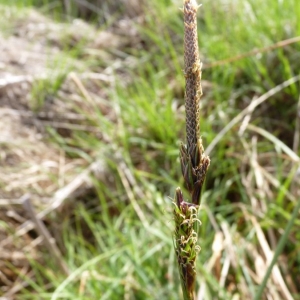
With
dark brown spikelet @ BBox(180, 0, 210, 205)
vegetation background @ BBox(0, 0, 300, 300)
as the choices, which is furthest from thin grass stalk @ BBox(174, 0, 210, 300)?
vegetation background @ BBox(0, 0, 300, 300)

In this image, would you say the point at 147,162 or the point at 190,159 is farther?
the point at 147,162

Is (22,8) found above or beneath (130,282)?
above

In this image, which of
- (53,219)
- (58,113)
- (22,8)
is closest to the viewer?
(53,219)

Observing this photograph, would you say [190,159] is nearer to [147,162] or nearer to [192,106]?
[192,106]

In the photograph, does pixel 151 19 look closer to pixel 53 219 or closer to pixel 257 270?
pixel 53 219

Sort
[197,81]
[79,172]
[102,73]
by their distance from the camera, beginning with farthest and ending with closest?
1. [102,73]
2. [79,172]
3. [197,81]

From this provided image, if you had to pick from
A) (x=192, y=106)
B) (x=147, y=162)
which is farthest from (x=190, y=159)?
(x=147, y=162)

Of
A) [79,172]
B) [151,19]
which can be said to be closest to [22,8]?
[151,19]
